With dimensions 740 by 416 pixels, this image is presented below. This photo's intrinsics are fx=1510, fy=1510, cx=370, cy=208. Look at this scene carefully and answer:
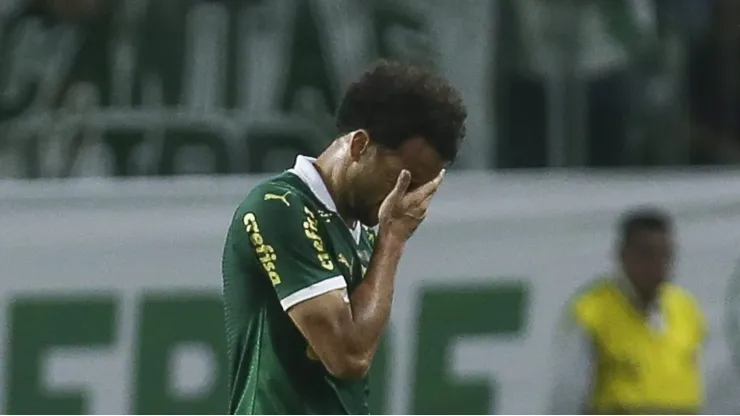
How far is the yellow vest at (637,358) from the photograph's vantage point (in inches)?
214

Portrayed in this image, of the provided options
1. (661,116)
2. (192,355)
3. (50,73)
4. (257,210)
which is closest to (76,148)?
(50,73)

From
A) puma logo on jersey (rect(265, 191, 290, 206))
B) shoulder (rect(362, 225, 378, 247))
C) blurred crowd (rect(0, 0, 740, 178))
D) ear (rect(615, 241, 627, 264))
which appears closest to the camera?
puma logo on jersey (rect(265, 191, 290, 206))

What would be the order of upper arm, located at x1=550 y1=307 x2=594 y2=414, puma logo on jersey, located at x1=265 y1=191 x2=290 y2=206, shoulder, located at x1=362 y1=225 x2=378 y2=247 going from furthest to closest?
upper arm, located at x1=550 y1=307 x2=594 y2=414, shoulder, located at x1=362 y1=225 x2=378 y2=247, puma logo on jersey, located at x1=265 y1=191 x2=290 y2=206

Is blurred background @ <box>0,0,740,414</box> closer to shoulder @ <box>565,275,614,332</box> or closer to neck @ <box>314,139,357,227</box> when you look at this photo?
shoulder @ <box>565,275,614,332</box>

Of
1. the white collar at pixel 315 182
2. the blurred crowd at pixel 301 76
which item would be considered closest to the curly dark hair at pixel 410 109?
the white collar at pixel 315 182

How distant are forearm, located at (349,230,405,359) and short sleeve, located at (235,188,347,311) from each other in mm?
53

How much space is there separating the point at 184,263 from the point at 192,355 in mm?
360

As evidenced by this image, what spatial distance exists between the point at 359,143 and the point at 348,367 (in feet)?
1.33

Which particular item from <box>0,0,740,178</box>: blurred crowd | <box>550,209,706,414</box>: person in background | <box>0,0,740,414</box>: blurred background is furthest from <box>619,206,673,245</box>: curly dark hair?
<box>0,0,740,178</box>: blurred crowd

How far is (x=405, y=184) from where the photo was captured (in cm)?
269

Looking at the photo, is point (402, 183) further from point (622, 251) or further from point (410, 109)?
point (622, 251)

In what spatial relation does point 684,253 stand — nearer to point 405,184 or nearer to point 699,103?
point 699,103

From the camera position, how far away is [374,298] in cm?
266

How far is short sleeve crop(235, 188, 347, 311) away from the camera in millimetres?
2680
